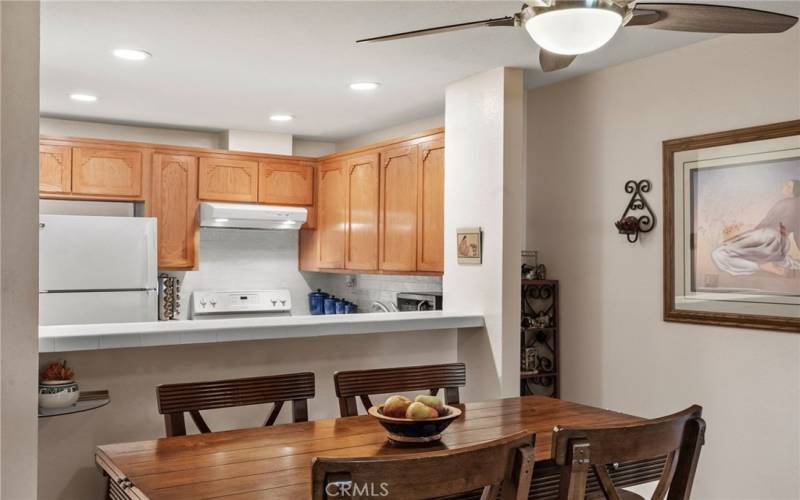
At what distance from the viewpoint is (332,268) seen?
18.3 feet

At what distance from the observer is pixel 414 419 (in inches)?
80.8

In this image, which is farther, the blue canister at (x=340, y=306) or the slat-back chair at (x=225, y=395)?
the blue canister at (x=340, y=306)

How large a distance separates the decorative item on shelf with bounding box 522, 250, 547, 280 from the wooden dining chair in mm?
1351

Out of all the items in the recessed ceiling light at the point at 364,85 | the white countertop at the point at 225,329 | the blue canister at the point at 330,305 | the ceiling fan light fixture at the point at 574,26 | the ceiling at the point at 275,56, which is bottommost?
the blue canister at the point at 330,305

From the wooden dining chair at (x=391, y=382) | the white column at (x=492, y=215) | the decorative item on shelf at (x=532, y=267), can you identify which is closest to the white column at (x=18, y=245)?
the wooden dining chair at (x=391, y=382)

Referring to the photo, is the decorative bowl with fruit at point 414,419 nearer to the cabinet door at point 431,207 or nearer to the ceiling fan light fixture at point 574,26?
the ceiling fan light fixture at point 574,26

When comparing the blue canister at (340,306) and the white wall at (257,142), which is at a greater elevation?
the white wall at (257,142)

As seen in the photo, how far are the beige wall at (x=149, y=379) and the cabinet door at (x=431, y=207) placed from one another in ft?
2.70

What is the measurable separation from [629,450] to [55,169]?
4.42 m

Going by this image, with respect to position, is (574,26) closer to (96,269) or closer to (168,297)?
(96,269)

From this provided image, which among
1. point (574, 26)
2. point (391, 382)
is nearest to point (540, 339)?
point (391, 382)

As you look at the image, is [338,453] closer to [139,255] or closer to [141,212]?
[139,255]

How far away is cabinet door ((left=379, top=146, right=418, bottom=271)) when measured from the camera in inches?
Answer: 180

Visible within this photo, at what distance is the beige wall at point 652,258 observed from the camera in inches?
121
